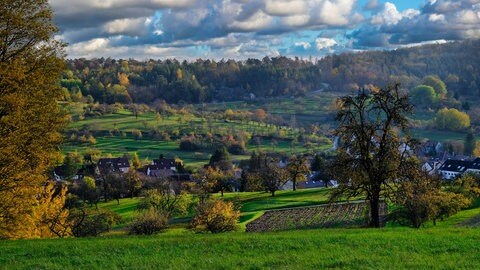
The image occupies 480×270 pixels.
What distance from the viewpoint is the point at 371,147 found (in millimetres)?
23766

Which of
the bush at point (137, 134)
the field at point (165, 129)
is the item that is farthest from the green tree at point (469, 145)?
the bush at point (137, 134)

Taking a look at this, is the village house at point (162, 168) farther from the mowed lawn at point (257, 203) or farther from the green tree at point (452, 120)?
the green tree at point (452, 120)

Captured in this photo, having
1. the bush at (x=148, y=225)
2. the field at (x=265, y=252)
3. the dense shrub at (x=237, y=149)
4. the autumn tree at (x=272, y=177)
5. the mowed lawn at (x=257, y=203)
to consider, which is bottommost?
the dense shrub at (x=237, y=149)

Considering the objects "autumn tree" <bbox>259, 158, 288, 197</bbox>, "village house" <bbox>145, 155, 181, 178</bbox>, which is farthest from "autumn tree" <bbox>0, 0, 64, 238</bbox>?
"village house" <bbox>145, 155, 181, 178</bbox>

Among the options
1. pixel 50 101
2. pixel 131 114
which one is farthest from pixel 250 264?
pixel 131 114

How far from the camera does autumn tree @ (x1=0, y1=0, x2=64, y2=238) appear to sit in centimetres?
1838

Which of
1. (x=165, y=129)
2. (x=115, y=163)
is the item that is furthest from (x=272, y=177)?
(x=165, y=129)

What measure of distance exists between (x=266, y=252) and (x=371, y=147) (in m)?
11.3

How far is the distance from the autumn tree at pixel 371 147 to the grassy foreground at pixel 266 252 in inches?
255

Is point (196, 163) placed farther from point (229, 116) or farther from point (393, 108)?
point (393, 108)

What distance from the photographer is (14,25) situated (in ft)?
62.2

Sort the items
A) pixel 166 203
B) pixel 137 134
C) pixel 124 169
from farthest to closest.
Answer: pixel 137 134
pixel 124 169
pixel 166 203

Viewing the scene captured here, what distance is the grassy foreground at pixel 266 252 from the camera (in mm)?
12766

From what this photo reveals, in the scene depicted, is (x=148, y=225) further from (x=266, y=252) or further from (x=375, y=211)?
(x=266, y=252)
